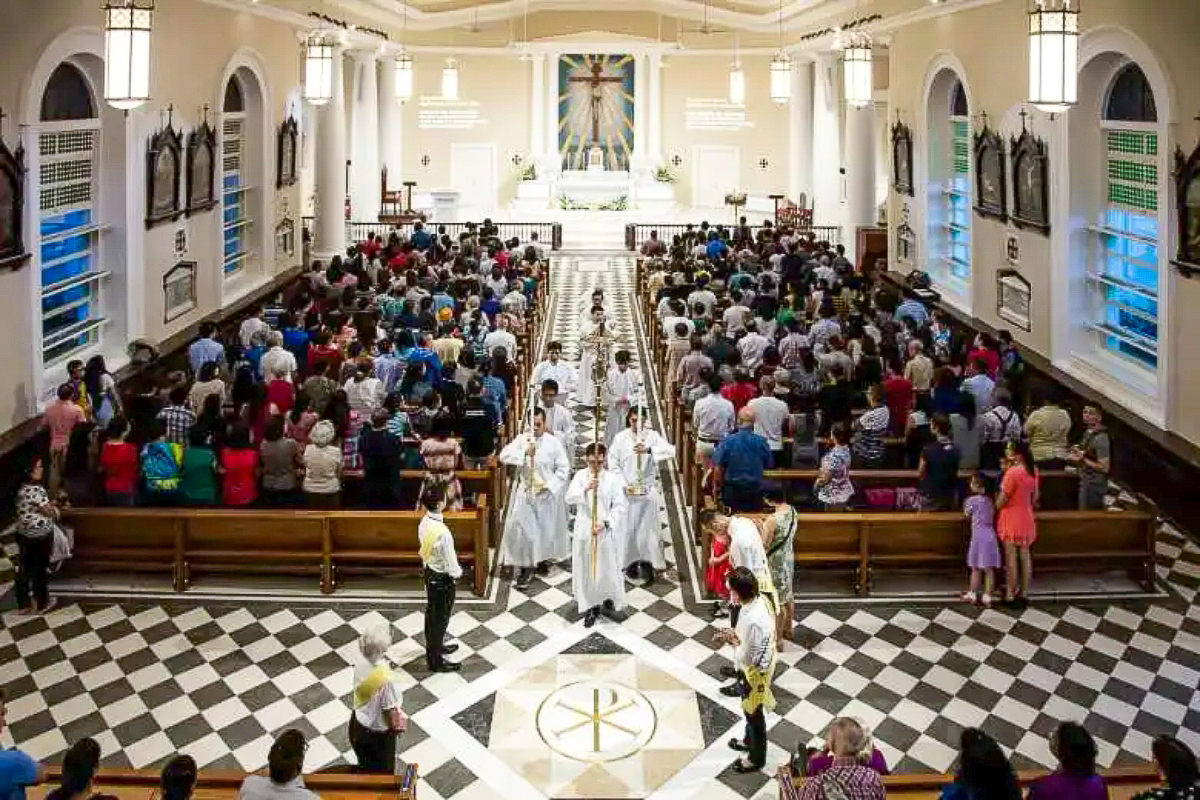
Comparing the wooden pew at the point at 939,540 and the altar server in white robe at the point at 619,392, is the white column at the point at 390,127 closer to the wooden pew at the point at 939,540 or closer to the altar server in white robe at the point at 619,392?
the altar server in white robe at the point at 619,392

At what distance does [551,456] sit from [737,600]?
3416mm

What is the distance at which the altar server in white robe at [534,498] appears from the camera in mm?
9836

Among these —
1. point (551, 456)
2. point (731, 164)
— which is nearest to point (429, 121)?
point (731, 164)

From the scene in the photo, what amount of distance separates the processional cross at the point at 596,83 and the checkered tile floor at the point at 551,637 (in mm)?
26141

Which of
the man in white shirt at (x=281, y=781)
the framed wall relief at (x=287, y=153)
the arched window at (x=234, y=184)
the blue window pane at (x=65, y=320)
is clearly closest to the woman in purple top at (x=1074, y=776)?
the man in white shirt at (x=281, y=781)

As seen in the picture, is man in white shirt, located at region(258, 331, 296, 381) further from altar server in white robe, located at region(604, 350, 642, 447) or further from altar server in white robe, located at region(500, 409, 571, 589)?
altar server in white robe, located at region(500, 409, 571, 589)

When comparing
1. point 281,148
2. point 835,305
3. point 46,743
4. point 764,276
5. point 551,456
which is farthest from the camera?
point 281,148

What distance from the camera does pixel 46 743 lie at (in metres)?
7.34

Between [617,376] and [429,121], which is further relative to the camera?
[429,121]

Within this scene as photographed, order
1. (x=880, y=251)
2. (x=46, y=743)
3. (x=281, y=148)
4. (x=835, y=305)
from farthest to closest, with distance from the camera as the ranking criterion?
(x=880, y=251), (x=281, y=148), (x=835, y=305), (x=46, y=743)

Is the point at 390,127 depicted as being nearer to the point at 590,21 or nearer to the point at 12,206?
the point at 590,21

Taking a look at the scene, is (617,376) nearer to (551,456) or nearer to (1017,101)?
(551,456)

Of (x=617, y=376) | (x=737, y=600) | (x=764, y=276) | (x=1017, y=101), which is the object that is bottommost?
(x=737, y=600)

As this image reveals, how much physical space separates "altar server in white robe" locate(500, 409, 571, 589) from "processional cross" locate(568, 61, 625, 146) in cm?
2577
